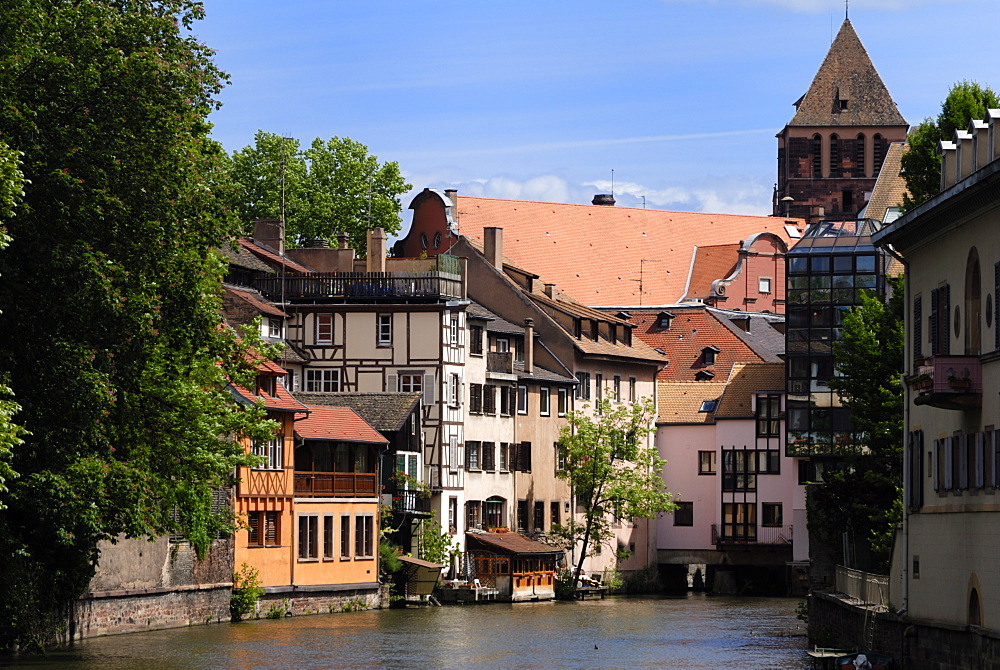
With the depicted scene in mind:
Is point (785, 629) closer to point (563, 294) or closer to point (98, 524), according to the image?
point (98, 524)

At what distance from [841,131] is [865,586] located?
8848 centimetres

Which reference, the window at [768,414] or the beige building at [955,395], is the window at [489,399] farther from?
the beige building at [955,395]

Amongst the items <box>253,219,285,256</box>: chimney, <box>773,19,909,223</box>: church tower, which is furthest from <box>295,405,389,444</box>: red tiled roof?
<box>773,19,909,223</box>: church tower

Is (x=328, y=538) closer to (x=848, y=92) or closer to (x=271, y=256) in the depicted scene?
(x=271, y=256)

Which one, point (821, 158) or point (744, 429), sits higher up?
point (821, 158)

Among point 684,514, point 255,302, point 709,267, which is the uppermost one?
point 709,267

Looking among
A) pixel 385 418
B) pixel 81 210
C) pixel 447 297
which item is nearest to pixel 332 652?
pixel 81 210

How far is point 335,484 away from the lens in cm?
6438

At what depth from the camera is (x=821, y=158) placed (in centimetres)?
12888

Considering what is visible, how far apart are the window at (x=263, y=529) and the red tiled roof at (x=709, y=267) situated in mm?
55124

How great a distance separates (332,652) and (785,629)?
17.0 m

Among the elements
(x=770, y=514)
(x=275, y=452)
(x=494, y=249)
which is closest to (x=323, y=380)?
(x=275, y=452)

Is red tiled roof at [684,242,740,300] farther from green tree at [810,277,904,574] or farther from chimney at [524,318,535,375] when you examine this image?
green tree at [810,277,904,574]

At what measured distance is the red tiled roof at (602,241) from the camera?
107m
